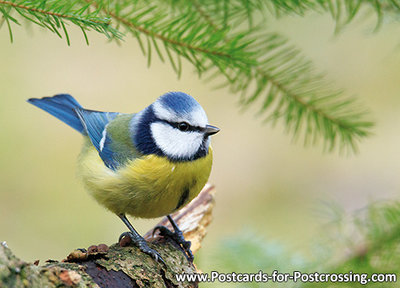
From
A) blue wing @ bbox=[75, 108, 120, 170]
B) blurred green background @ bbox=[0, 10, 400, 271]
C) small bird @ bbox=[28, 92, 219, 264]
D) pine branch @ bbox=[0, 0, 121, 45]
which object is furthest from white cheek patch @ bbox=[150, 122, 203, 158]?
blurred green background @ bbox=[0, 10, 400, 271]

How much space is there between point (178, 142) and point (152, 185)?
17 centimetres

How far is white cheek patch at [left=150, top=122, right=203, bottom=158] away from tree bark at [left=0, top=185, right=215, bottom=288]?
0.84 feet

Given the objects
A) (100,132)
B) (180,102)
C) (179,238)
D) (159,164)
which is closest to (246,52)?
(180,102)

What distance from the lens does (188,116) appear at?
147cm

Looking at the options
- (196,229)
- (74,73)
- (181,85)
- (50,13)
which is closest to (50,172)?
(74,73)

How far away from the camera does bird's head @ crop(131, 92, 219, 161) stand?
4.80ft

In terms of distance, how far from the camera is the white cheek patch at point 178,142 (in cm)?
148

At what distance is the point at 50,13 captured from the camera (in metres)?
0.94

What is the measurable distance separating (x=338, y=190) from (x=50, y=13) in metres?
2.82

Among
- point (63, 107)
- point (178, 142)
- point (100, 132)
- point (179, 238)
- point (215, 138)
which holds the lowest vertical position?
point (179, 238)

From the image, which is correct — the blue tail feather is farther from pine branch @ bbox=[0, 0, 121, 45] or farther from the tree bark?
pine branch @ bbox=[0, 0, 121, 45]

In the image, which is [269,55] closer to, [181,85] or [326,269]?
[326,269]

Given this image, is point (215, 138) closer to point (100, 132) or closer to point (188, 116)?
point (100, 132)

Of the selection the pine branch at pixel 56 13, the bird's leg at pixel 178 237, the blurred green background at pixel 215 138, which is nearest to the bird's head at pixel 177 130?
the bird's leg at pixel 178 237
